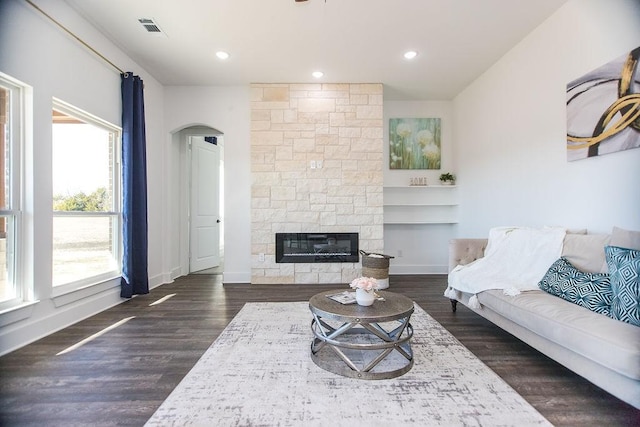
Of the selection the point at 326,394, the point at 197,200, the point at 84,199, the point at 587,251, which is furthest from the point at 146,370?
the point at 197,200

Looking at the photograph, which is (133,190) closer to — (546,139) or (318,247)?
(318,247)

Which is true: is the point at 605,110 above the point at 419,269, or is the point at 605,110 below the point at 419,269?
above

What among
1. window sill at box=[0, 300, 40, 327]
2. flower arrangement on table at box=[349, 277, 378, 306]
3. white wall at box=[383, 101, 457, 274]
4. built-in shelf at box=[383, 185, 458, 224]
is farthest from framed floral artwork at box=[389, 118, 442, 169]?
window sill at box=[0, 300, 40, 327]

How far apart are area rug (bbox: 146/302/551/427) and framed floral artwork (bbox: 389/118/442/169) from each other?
3341 mm

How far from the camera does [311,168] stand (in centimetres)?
438

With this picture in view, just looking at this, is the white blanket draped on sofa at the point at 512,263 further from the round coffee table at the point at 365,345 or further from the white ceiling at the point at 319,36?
the white ceiling at the point at 319,36

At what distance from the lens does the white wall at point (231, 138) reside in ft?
14.8

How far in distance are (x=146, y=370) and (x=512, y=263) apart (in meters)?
3.02

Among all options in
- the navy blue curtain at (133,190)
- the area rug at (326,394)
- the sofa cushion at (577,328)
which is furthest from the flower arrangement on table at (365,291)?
the navy blue curtain at (133,190)

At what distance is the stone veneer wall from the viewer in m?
4.37

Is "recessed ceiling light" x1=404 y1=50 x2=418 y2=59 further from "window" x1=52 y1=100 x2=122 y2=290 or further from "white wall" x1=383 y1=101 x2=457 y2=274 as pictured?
"window" x1=52 y1=100 x2=122 y2=290

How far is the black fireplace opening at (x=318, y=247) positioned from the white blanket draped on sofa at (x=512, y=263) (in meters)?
1.70

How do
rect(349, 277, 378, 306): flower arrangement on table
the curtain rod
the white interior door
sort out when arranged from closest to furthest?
rect(349, 277, 378, 306): flower arrangement on table → the curtain rod → the white interior door

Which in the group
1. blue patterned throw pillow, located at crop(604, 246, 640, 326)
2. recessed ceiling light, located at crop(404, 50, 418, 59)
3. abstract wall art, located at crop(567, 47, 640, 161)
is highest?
recessed ceiling light, located at crop(404, 50, 418, 59)
